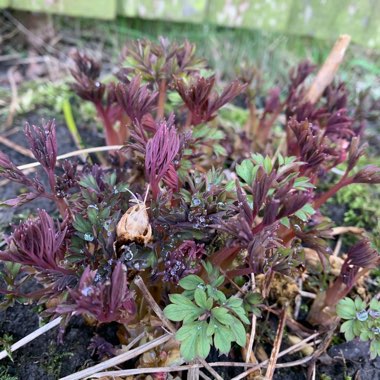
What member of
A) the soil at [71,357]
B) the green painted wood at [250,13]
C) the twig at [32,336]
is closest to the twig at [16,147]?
the soil at [71,357]

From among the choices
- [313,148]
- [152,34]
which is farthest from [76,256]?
[152,34]

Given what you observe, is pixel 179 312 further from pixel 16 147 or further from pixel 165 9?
pixel 165 9

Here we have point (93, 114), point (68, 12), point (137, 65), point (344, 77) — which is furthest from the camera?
point (344, 77)

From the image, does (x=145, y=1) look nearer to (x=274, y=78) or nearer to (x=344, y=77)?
(x=274, y=78)

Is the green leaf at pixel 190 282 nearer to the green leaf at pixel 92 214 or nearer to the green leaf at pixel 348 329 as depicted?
the green leaf at pixel 92 214

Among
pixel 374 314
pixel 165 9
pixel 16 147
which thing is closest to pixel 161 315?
pixel 374 314

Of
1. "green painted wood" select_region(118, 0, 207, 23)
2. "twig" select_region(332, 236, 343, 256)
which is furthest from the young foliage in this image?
"green painted wood" select_region(118, 0, 207, 23)
